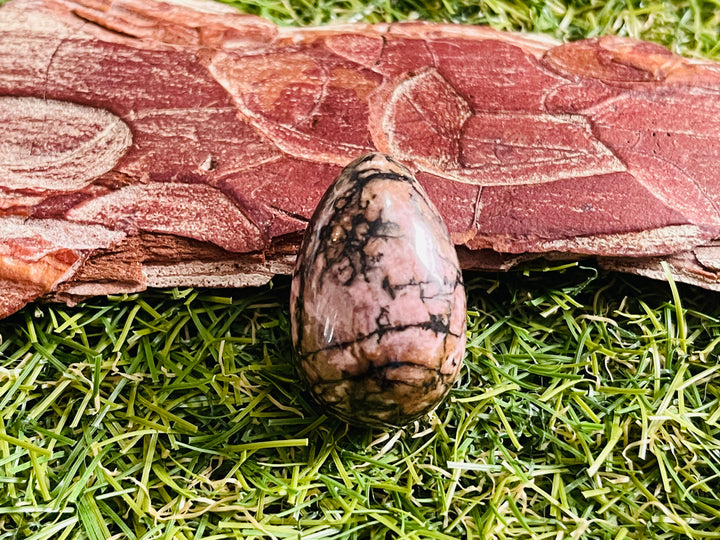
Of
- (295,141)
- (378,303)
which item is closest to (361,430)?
(378,303)

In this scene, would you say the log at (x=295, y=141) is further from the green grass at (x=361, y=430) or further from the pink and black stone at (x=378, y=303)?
the pink and black stone at (x=378, y=303)

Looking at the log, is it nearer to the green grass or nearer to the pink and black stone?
the green grass

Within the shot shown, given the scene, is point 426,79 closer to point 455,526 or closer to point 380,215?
point 380,215

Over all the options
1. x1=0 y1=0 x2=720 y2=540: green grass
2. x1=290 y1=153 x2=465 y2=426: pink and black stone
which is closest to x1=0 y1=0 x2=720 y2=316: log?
x1=0 y1=0 x2=720 y2=540: green grass

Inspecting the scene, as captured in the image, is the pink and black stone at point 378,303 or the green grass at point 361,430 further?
the green grass at point 361,430

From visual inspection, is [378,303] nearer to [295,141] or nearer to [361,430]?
[361,430]

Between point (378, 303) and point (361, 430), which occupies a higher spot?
point (378, 303)

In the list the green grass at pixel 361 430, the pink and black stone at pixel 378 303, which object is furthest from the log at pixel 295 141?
the pink and black stone at pixel 378 303
